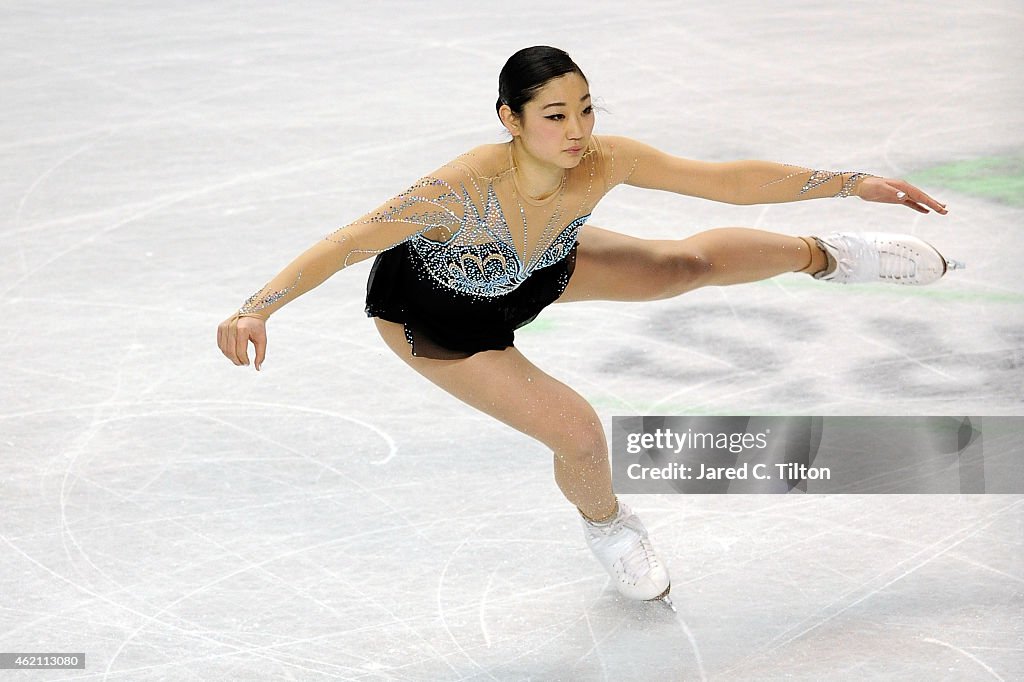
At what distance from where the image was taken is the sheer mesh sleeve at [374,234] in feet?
8.64

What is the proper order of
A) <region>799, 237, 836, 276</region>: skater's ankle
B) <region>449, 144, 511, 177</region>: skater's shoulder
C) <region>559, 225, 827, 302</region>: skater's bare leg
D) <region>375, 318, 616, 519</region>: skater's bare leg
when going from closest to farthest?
<region>449, 144, 511, 177</region>: skater's shoulder, <region>375, 318, 616, 519</region>: skater's bare leg, <region>559, 225, 827, 302</region>: skater's bare leg, <region>799, 237, 836, 276</region>: skater's ankle

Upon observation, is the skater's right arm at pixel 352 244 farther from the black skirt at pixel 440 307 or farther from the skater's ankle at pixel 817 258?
the skater's ankle at pixel 817 258

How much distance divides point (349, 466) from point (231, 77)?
3.64 metres

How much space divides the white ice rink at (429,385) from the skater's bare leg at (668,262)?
0.64 metres

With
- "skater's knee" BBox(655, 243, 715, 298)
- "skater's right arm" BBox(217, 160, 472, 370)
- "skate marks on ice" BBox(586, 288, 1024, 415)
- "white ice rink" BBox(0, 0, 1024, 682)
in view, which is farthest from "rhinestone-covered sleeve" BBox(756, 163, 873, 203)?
"skate marks on ice" BBox(586, 288, 1024, 415)

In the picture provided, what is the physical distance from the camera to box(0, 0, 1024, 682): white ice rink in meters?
3.14

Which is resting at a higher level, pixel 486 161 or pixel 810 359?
pixel 486 161

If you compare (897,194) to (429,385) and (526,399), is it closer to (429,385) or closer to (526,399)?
(526,399)

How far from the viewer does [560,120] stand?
9.03ft

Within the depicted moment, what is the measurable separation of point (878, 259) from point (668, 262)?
612 mm

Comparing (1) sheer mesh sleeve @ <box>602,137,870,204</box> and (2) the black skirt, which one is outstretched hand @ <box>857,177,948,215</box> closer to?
(1) sheer mesh sleeve @ <box>602,137,870,204</box>

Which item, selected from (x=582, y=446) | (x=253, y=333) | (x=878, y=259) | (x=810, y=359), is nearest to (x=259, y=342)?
(x=253, y=333)

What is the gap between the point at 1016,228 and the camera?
16.3ft

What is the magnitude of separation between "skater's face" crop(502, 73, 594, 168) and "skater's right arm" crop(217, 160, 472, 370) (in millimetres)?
177
